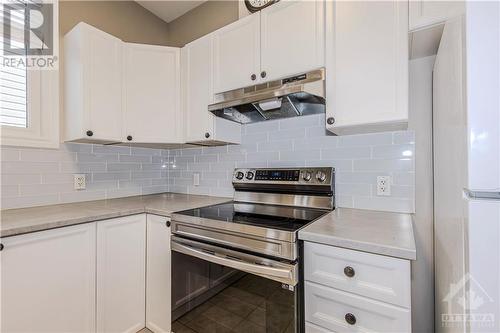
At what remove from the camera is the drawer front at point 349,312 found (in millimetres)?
855

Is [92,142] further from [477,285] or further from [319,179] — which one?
[477,285]

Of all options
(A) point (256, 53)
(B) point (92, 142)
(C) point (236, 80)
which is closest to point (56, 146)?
(B) point (92, 142)

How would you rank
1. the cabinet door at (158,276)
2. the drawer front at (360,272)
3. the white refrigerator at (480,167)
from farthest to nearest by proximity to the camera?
the cabinet door at (158,276) → the drawer front at (360,272) → the white refrigerator at (480,167)

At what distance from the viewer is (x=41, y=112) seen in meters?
1.69

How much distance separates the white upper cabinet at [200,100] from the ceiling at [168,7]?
26.5 inches

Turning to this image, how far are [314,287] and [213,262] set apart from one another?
0.54m

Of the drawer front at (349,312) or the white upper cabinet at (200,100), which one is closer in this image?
the drawer front at (349,312)

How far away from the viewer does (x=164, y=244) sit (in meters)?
1.52

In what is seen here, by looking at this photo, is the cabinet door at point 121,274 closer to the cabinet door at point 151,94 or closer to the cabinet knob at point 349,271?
the cabinet door at point 151,94

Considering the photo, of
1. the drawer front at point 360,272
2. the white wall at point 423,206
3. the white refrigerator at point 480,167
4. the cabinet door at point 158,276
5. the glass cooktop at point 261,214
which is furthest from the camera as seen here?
the cabinet door at point 158,276

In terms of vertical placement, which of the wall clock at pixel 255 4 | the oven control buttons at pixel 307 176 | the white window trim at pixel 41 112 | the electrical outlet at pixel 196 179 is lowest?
the electrical outlet at pixel 196 179

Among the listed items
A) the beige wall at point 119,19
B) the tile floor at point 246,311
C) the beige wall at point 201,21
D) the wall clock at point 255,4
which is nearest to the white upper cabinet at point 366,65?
the wall clock at point 255,4

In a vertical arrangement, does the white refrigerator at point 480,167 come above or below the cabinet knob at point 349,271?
above

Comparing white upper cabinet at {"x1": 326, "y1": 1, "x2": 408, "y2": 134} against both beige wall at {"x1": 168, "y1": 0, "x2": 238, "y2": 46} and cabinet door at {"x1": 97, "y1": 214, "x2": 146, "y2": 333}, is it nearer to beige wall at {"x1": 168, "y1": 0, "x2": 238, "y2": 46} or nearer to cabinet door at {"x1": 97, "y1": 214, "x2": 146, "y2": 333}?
beige wall at {"x1": 168, "y1": 0, "x2": 238, "y2": 46}
